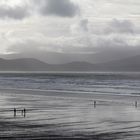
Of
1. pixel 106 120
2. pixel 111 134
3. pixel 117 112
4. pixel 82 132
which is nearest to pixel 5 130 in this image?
pixel 82 132

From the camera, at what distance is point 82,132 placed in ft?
105

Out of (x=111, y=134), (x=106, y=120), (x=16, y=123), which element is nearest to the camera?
(x=111, y=134)

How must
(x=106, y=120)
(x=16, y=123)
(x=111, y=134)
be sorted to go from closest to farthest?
(x=111, y=134)
(x=16, y=123)
(x=106, y=120)

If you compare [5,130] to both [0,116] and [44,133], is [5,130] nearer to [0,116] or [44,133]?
[44,133]

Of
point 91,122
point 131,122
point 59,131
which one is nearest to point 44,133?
point 59,131

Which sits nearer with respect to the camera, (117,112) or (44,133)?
(44,133)

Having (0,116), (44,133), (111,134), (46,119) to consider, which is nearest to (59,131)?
(44,133)

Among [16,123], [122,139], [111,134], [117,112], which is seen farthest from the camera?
[117,112]

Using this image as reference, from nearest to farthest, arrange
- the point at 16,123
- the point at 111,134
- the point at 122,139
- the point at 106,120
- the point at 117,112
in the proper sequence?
1. the point at 122,139
2. the point at 111,134
3. the point at 16,123
4. the point at 106,120
5. the point at 117,112

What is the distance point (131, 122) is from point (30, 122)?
9729 millimetres

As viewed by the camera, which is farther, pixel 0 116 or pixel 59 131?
pixel 0 116

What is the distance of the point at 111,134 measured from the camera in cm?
3102

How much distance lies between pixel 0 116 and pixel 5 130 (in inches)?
385

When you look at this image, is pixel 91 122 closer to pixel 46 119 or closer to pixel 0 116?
Answer: pixel 46 119
